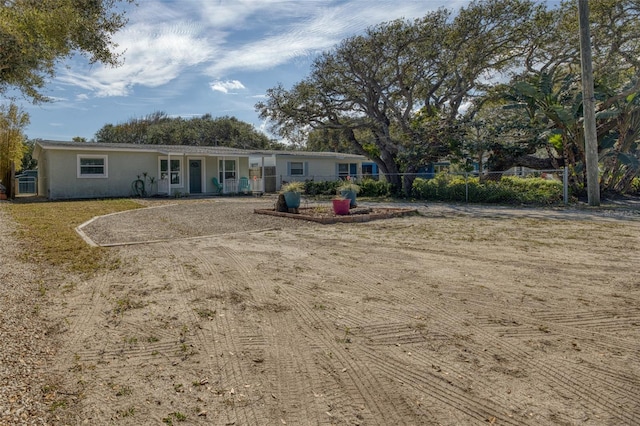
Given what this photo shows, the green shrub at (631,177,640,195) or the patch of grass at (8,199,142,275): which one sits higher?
the green shrub at (631,177,640,195)

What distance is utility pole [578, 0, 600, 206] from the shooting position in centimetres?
1259

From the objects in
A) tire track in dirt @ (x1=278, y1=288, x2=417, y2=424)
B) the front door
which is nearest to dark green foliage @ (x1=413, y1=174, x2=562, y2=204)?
the front door

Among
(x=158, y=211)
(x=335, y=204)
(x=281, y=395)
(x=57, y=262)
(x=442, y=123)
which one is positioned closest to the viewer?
(x=281, y=395)

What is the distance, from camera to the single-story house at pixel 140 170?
1845 cm

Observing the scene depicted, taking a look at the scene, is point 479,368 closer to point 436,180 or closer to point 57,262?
point 57,262

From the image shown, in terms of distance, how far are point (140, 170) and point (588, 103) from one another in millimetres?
19021

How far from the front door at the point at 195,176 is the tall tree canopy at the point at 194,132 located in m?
19.3

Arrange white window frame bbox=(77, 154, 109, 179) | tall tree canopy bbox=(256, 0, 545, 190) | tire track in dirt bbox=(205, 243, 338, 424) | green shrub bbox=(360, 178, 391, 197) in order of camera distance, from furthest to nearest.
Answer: green shrub bbox=(360, 178, 391, 197)
white window frame bbox=(77, 154, 109, 179)
tall tree canopy bbox=(256, 0, 545, 190)
tire track in dirt bbox=(205, 243, 338, 424)

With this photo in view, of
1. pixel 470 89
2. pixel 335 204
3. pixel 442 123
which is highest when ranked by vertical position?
pixel 470 89

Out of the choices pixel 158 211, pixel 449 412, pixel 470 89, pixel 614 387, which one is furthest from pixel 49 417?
pixel 470 89

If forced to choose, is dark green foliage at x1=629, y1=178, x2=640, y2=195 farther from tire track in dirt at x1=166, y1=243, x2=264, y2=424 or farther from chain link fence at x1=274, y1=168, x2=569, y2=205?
tire track in dirt at x1=166, y1=243, x2=264, y2=424

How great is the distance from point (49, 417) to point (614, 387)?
313 cm

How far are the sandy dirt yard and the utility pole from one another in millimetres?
8159

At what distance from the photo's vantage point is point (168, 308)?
3.78 metres
